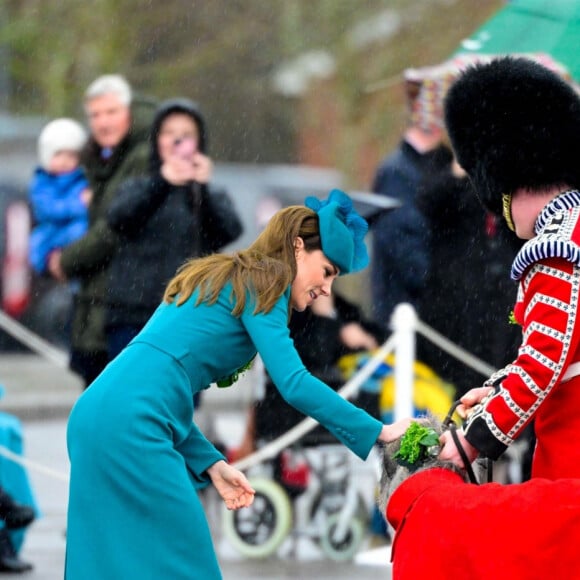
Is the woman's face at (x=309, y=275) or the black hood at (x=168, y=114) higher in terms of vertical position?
the black hood at (x=168, y=114)

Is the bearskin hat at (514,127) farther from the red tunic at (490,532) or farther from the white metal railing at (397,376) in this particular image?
the white metal railing at (397,376)

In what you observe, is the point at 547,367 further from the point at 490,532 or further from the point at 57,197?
the point at 57,197

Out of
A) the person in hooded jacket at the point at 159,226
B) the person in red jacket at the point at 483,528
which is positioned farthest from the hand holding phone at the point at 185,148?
the person in red jacket at the point at 483,528

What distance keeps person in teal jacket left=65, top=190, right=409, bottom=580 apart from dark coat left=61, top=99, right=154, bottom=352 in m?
3.07

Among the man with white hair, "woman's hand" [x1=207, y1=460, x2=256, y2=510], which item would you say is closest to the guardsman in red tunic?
"woman's hand" [x1=207, y1=460, x2=256, y2=510]

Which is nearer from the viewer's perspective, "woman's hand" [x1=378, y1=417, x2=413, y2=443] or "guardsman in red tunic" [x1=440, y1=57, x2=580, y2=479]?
"guardsman in red tunic" [x1=440, y1=57, x2=580, y2=479]

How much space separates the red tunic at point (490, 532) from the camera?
13.5 feet

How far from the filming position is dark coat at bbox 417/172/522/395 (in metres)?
8.29

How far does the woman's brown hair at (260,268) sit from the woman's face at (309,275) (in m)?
0.02

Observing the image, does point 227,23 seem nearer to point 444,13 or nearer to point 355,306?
point 444,13

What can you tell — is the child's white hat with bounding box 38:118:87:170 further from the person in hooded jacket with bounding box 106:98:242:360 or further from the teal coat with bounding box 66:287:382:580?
the teal coat with bounding box 66:287:382:580

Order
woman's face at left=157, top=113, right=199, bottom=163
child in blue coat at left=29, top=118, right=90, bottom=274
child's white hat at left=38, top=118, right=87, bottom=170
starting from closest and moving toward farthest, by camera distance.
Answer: woman's face at left=157, top=113, right=199, bottom=163 → child in blue coat at left=29, top=118, right=90, bottom=274 → child's white hat at left=38, top=118, right=87, bottom=170

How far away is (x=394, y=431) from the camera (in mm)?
4562

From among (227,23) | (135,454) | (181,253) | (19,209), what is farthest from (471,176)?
(227,23)
